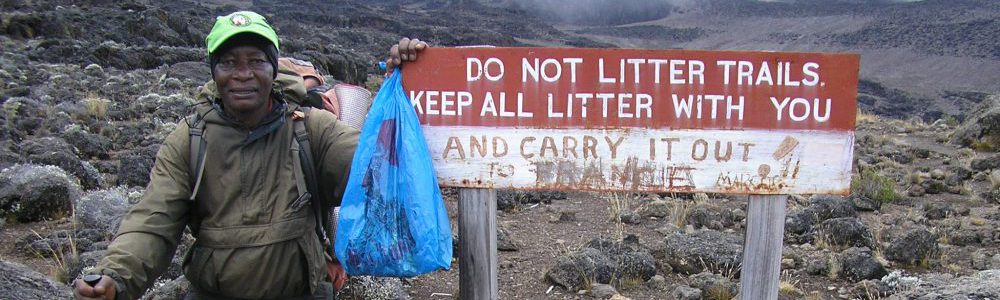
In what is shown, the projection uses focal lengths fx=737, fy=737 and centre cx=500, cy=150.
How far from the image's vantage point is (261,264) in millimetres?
2283

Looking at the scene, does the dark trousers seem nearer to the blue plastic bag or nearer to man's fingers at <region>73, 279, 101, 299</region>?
the blue plastic bag

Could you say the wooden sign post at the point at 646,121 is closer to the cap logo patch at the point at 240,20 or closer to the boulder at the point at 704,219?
the cap logo patch at the point at 240,20

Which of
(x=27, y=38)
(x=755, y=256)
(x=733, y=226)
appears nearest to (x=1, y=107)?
(x=733, y=226)

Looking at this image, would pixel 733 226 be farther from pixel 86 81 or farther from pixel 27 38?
pixel 27 38

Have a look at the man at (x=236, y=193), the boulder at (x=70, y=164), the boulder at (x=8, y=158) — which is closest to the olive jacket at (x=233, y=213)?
the man at (x=236, y=193)

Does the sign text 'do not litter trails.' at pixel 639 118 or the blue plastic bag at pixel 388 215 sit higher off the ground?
the sign text 'do not litter trails.' at pixel 639 118

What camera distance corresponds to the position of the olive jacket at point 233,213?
2279mm

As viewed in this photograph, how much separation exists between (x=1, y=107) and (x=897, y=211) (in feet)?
36.2

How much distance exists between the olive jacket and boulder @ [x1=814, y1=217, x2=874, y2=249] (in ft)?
14.5

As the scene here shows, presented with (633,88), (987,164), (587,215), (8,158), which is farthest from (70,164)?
(987,164)

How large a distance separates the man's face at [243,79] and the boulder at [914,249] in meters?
4.64

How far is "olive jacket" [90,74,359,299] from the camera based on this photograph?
228cm

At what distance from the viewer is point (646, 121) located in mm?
2738

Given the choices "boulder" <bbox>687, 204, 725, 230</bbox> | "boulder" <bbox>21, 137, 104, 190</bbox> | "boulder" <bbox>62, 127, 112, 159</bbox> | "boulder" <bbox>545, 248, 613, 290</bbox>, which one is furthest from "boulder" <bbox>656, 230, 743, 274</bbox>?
"boulder" <bbox>62, 127, 112, 159</bbox>
